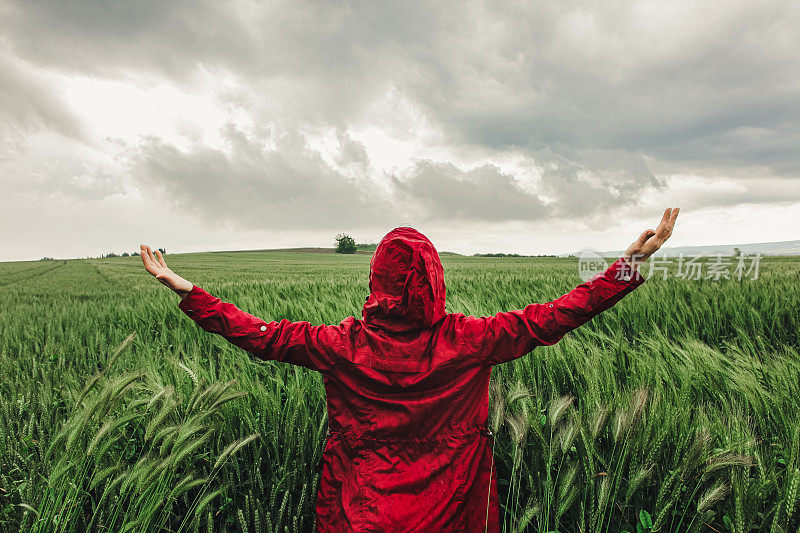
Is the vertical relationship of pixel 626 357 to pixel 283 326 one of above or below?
below

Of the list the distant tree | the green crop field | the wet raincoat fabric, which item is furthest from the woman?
the distant tree

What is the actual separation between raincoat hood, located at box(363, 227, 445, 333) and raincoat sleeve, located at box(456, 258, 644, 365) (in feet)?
0.59

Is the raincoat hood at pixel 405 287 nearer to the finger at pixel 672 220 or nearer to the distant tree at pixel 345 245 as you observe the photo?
the finger at pixel 672 220

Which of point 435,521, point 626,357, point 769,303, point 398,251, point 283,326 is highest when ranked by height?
point 398,251

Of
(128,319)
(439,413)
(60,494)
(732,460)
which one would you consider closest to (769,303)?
(732,460)

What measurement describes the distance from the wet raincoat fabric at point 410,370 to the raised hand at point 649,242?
6 cm

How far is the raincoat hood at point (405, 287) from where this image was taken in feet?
4.01

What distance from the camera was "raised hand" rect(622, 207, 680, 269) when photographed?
1.33 m

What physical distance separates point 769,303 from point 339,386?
15.3 feet

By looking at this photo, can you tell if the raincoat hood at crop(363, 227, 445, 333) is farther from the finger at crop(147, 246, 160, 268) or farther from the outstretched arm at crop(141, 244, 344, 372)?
the finger at crop(147, 246, 160, 268)

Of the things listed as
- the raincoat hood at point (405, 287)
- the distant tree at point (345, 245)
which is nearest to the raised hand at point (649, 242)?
the raincoat hood at point (405, 287)

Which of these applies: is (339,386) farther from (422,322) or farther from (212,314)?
(212,314)

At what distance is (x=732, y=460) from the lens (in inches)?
45.6

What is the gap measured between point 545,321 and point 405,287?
1.74ft
